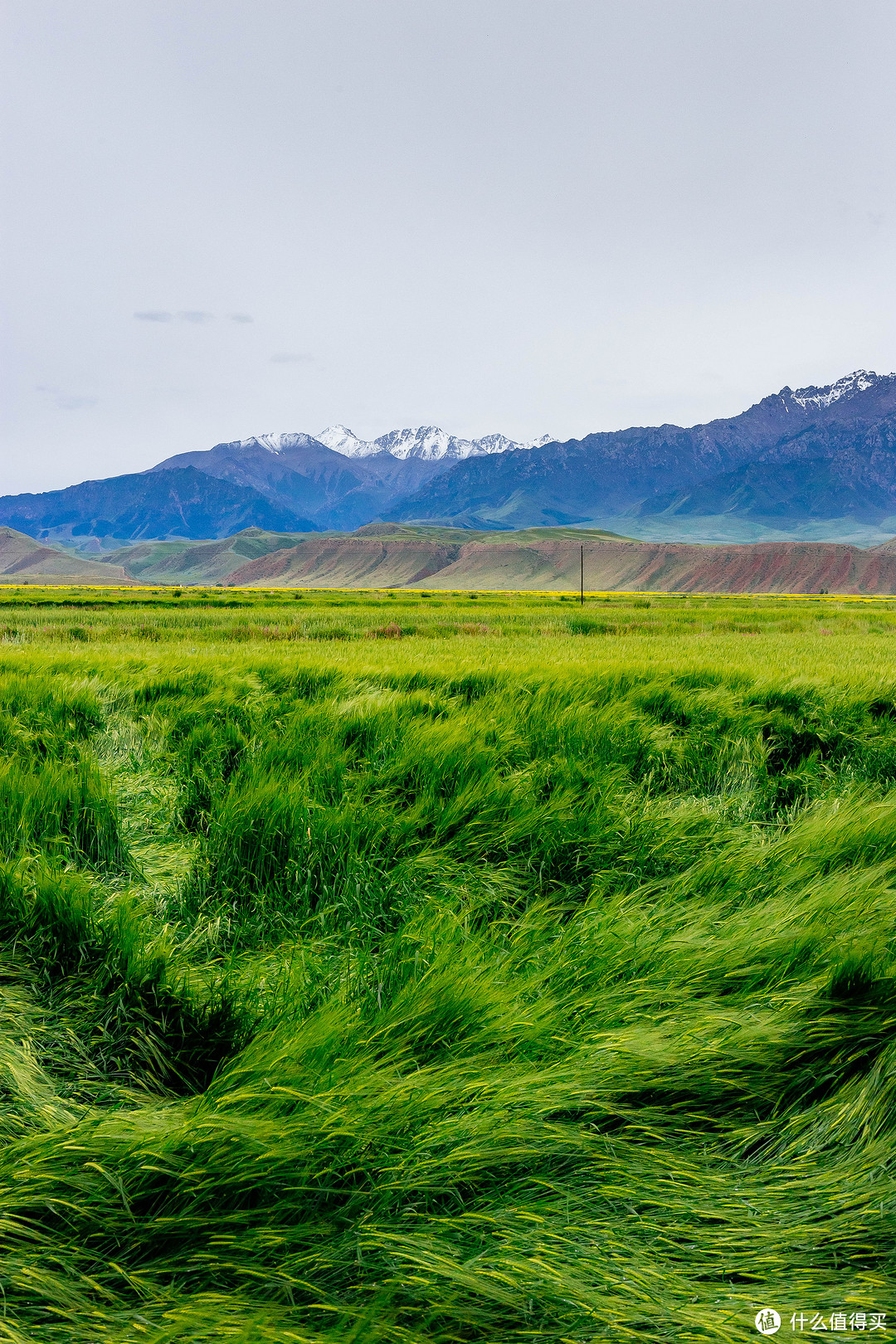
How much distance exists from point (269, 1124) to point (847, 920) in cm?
232

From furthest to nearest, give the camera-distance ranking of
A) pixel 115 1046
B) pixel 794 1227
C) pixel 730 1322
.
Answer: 1. pixel 115 1046
2. pixel 794 1227
3. pixel 730 1322

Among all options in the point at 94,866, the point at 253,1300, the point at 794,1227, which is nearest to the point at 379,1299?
the point at 253,1300

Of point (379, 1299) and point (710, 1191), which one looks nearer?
point (379, 1299)

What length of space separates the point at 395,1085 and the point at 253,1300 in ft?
1.79

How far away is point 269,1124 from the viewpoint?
1680mm

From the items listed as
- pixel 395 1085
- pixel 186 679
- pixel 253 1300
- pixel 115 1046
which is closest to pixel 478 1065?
pixel 395 1085

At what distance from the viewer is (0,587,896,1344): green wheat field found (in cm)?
147

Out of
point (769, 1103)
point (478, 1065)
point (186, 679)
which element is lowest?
point (769, 1103)

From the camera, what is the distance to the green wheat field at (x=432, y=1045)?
1.47 m

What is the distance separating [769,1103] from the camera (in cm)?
210

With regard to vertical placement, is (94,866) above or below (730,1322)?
above

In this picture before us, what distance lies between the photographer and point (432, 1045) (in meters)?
2.15

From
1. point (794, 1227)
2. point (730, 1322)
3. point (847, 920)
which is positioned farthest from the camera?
point (847, 920)

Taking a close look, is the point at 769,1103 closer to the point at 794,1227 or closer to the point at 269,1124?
the point at 794,1227
